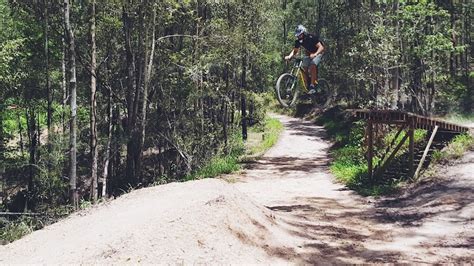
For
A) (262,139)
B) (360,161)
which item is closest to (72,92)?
(360,161)

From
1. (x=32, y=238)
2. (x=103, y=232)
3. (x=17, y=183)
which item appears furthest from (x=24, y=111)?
(x=103, y=232)

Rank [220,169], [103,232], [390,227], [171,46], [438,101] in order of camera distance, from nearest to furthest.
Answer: [103,232] → [390,227] → [220,169] → [171,46] → [438,101]

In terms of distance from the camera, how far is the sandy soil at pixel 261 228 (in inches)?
316

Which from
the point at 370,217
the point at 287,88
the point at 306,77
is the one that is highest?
the point at 306,77

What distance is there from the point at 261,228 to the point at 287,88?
5.26 meters

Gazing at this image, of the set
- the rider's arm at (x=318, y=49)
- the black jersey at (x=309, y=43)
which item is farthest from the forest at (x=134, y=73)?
the rider's arm at (x=318, y=49)

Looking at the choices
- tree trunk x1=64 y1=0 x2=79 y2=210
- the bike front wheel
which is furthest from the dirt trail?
tree trunk x1=64 y1=0 x2=79 y2=210

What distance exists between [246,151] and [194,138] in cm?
494

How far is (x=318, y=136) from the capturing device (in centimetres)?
3697

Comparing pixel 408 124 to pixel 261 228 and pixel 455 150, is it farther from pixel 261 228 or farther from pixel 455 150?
pixel 261 228

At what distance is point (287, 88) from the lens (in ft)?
45.2

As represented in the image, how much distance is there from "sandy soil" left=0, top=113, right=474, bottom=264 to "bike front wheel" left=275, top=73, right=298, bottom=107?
3186mm

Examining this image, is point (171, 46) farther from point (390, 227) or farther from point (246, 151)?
point (390, 227)

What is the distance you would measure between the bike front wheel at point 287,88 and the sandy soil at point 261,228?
319cm
